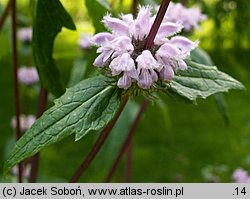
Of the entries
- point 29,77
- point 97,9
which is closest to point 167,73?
point 97,9

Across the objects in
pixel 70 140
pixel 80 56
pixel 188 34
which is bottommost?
pixel 70 140

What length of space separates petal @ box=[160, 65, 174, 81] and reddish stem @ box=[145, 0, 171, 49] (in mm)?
48

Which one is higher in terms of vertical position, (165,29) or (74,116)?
(165,29)

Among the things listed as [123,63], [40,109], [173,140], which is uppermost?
[123,63]

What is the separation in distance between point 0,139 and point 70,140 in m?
0.42

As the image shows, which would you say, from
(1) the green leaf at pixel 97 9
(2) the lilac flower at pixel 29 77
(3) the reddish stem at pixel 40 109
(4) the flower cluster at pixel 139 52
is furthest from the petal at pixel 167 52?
(2) the lilac flower at pixel 29 77

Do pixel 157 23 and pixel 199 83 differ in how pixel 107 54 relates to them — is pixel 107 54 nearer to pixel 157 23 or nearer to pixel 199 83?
pixel 157 23

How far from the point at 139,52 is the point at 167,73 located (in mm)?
64

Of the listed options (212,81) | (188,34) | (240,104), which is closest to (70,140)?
(240,104)

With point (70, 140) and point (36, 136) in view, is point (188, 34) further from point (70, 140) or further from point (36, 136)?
point (70, 140)

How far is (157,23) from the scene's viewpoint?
86 cm

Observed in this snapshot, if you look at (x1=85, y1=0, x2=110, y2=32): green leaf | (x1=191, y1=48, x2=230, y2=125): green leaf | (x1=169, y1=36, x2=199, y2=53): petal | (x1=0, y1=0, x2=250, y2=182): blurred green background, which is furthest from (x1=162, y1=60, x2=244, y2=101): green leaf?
(x1=0, y1=0, x2=250, y2=182): blurred green background

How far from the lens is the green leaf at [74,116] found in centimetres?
86

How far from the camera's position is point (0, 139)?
10.2 feet
